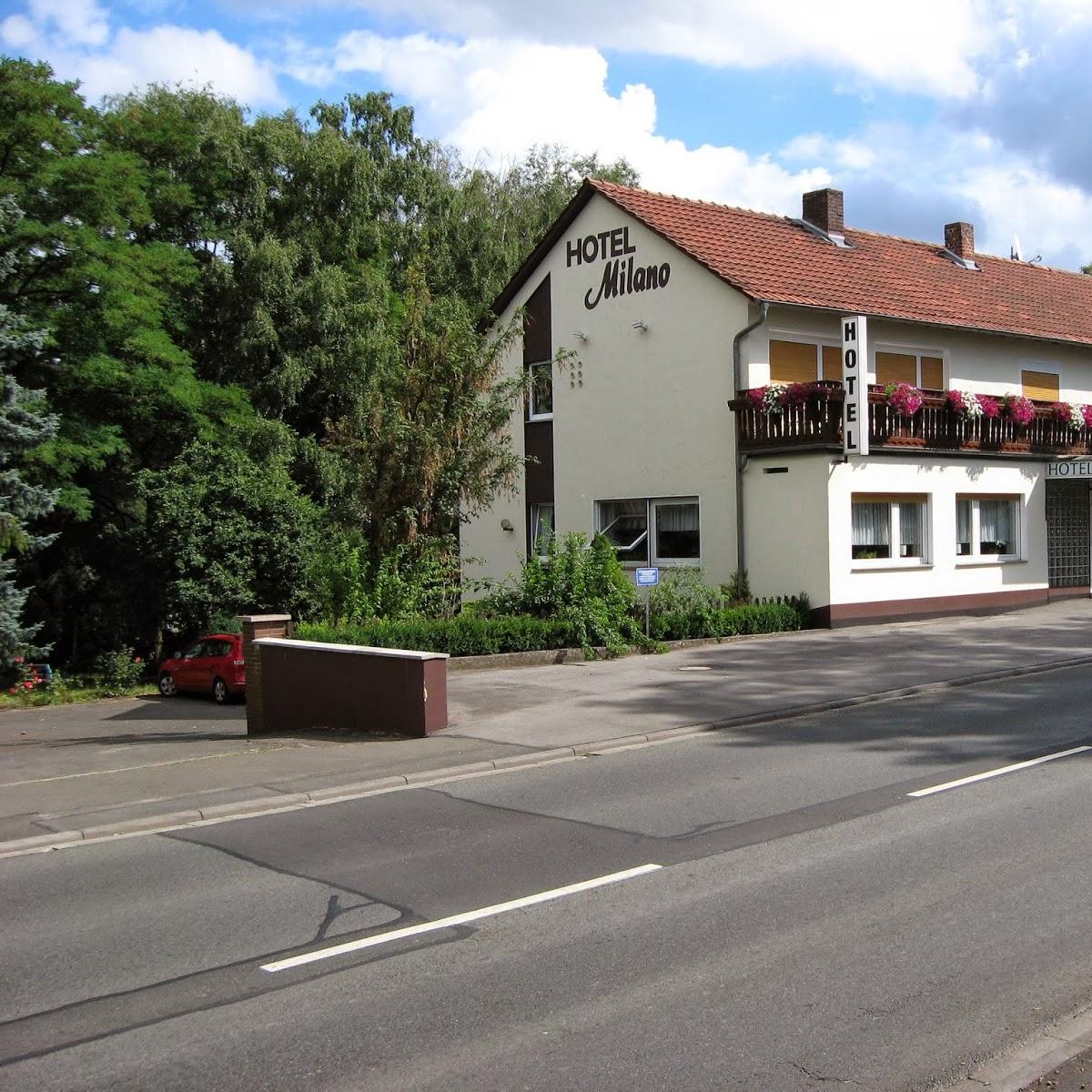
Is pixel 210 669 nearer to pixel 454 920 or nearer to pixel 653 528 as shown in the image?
pixel 653 528

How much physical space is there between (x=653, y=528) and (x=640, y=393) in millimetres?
2977

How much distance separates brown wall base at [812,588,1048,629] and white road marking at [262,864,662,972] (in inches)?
669

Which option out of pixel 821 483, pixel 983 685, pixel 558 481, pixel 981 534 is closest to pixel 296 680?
pixel 983 685

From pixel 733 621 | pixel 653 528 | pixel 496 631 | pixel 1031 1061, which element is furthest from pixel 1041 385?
pixel 1031 1061

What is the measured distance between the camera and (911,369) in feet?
90.3

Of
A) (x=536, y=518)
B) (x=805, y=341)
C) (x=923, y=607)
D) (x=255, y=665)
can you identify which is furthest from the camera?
(x=536, y=518)

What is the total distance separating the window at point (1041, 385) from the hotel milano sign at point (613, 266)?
937 cm

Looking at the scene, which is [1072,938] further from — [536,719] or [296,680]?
[296,680]

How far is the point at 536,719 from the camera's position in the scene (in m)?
14.1

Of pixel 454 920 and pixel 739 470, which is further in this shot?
pixel 739 470

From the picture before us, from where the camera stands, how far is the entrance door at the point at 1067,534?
2878 centimetres

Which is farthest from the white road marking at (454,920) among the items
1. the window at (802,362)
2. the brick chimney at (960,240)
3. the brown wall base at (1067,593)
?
the brick chimney at (960,240)

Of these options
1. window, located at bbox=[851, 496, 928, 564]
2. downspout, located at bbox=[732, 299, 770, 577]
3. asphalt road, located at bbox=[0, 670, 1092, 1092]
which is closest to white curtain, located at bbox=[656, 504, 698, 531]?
downspout, located at bbox=[732, 299, 770, 577]

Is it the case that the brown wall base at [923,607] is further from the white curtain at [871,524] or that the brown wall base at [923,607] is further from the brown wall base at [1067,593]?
the white curtain at [871,524]
